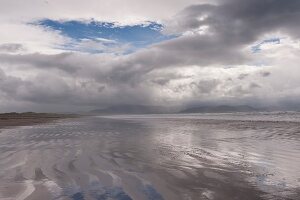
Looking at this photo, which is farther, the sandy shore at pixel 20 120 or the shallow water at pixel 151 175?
the sandy shore at pixel 20 120

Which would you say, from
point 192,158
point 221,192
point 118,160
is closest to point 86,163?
point 118,160

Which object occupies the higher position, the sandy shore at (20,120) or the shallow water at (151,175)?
the sandy shore at (20,120)

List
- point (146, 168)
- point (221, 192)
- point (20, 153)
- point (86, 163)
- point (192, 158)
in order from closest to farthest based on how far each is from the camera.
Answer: point (221, 192)
point (146, 168)
point (86, 163)
point (192, 158)
point (20, 153)

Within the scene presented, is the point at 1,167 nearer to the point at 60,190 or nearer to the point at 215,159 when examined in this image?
the point at 60,190

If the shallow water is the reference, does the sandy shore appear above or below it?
above

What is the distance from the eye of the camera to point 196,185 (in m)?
9.86

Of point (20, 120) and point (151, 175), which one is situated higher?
point (20, 120)

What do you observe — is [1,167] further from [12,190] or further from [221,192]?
[221,192]

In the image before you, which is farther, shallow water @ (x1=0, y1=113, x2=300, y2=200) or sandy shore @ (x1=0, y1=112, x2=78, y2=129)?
sandy shore @ (x1=0, y1=112, x2=78, y2=129)

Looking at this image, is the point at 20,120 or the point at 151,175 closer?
the point at 151,175

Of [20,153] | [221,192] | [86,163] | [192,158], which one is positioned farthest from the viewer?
[20,153]

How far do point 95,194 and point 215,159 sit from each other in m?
7.53

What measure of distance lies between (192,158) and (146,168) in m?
3.15

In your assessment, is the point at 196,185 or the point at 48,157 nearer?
the point at 196,185
